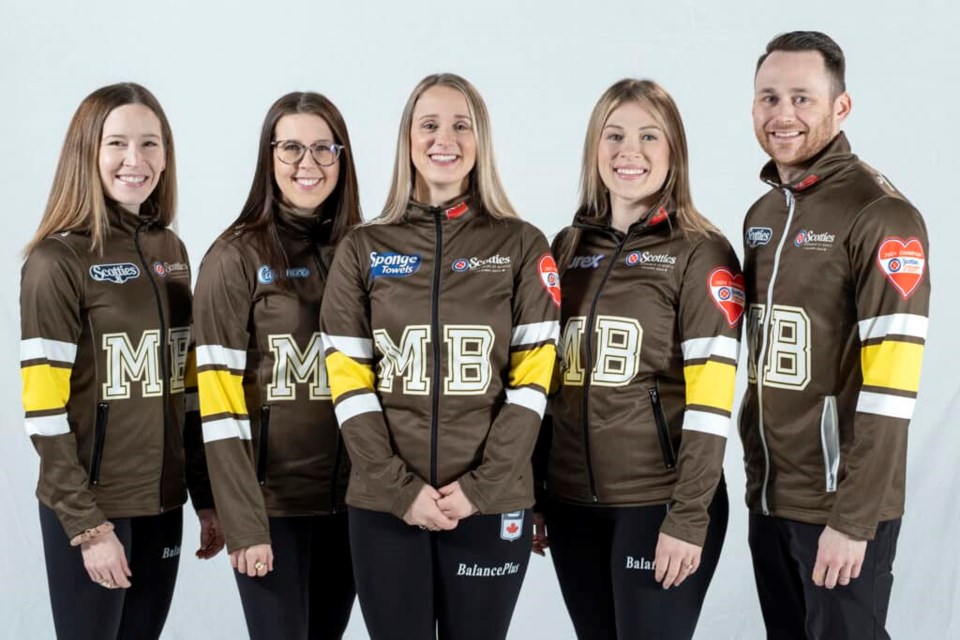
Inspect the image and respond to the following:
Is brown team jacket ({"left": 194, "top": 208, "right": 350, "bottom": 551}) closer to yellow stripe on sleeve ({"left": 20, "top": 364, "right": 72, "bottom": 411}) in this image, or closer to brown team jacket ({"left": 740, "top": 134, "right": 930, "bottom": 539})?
yellow stripe on sleeve ({"left": 20, "top": 364, "right": 72, "bottom": 411})

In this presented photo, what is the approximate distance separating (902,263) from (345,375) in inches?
59.6

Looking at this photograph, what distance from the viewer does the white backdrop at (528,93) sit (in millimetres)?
5270

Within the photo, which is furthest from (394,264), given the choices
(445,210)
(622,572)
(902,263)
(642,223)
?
(902,263)

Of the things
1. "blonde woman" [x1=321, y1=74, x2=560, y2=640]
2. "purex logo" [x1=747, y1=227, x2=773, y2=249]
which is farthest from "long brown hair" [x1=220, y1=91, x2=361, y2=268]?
"purex logo" [x1=747, y1=227, x2=773, y2=249]

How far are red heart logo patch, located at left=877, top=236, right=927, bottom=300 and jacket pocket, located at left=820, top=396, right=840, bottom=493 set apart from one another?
0.36 metres

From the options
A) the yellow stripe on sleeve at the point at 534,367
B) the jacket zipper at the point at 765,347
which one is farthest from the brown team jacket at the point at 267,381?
the jacket zipper at the point at 765,347

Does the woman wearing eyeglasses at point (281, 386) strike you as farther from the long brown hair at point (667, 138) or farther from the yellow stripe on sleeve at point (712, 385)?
the yellow stripe on sleeve at point (712, 385)

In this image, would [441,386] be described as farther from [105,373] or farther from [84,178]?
[84,178]

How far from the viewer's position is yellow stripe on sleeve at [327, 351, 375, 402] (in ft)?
10.4

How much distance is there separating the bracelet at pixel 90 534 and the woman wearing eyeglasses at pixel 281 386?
0.31 m

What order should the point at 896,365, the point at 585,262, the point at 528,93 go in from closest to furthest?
the point at 896,365 → the point at 585,262 → the point at 528,93

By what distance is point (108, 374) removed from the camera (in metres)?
3.27

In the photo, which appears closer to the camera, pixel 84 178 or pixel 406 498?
pixel 406 498

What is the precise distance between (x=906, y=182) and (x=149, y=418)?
3719 mm
